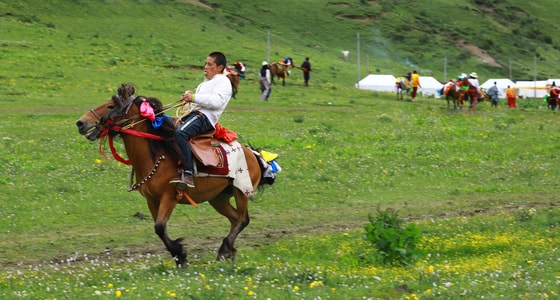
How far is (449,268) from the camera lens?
12586mm

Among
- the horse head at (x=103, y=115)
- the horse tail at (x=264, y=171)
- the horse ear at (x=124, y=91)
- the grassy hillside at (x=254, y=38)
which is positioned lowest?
the horse tail at (x=264, y=171)

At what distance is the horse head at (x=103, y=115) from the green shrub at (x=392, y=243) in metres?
3.96

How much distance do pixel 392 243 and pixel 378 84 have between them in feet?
139

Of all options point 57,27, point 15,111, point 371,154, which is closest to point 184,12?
point 57,27

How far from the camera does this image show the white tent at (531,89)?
67000mm

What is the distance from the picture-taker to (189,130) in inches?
525

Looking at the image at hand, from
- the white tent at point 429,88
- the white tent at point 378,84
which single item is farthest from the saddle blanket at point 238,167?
the white tent at point 429,88

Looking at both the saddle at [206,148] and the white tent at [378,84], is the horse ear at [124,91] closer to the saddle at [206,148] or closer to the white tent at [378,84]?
the saddle at [206,148]

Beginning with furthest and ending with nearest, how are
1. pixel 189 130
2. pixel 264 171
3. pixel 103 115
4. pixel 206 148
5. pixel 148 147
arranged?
pixel 264 171, pixel 206 148, pixel 189 130, pixel 148 147, pixel 103 115

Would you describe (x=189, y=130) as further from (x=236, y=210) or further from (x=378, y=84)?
(x=378, y=84)

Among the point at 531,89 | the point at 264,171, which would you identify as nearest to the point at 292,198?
the point at 264,171

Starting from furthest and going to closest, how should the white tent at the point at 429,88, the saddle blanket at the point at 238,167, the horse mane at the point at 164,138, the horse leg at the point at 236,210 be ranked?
the white tent at the point at 429,88, the horse leg at the point at 236,210, the saddle blanket at the point at 238,167, the horse mane at the point at 164,138

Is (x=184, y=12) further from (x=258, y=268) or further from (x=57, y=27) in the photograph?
(x=258, y=268)

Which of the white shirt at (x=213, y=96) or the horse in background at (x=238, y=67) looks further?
the horse in background at (x=238, y=67)
